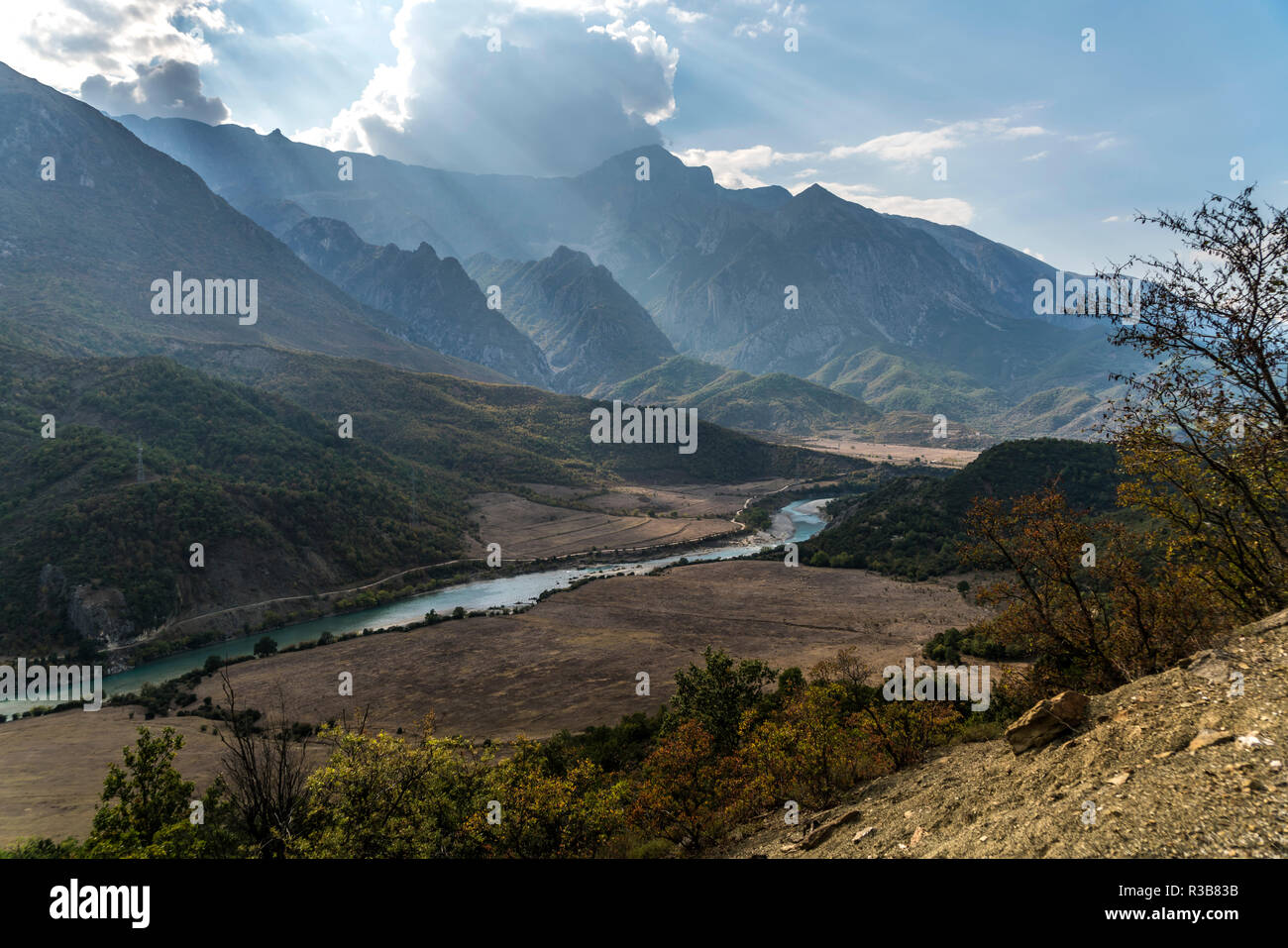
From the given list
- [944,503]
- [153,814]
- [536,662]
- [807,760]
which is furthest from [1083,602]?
[944,503]

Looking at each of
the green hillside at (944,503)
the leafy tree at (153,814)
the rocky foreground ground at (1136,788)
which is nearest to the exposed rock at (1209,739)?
the rocky foreground ground at (1136,788)

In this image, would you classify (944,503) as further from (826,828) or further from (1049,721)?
(826,828)

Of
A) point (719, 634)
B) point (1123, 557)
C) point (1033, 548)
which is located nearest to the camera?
point (1123, 557)

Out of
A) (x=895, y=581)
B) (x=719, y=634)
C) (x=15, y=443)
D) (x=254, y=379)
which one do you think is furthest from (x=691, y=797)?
(x=254, y=379)

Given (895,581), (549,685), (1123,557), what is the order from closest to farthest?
(1123,557)
(549,685)
(895,581)

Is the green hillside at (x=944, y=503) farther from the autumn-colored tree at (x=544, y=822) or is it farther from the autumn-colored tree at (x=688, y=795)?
the autumn-colored tree at (x=544, y=822)
